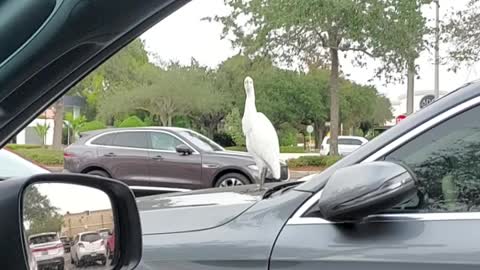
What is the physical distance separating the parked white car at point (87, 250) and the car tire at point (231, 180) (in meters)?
9.34

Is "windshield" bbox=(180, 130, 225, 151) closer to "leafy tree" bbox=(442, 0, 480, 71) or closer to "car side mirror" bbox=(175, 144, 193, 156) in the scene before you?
"car side mirror" bbox=(175, 144, 193, 156)

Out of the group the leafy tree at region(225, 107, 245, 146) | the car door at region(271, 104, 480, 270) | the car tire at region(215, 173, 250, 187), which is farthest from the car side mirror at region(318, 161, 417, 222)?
the leafy tree at region(225, 107, 245, 146)

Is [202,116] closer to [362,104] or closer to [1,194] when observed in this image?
[362,104]

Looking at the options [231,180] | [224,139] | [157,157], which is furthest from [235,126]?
[231,180]

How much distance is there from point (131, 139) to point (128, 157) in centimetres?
40

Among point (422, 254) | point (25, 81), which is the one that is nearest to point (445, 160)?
point (422, 254)

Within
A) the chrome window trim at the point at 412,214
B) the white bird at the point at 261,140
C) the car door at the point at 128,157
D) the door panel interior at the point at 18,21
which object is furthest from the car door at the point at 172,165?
the door panel interior at the point at 18,21

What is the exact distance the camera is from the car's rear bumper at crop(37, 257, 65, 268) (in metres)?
1.32

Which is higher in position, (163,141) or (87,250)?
(163,141)

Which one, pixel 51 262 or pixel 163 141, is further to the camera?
pixel 163 141

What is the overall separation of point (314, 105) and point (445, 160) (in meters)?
32.8

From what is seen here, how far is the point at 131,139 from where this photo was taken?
471 inches

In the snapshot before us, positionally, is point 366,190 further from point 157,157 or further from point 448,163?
point 157,157

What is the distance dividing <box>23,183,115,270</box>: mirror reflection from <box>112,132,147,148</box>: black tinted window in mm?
10336
